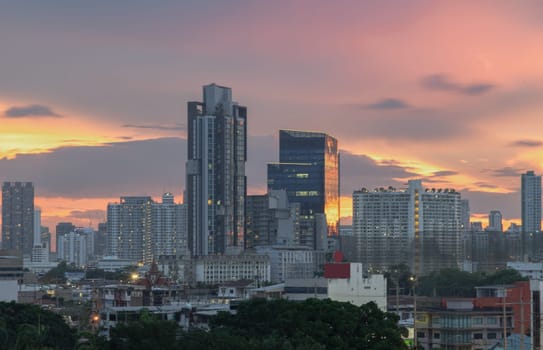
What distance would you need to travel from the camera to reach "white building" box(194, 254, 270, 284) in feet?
607

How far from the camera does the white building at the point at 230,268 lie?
7288 inches

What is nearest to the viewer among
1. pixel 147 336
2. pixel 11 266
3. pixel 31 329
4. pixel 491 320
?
pixel 147 336

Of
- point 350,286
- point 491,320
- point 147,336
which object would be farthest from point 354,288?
point 147,336

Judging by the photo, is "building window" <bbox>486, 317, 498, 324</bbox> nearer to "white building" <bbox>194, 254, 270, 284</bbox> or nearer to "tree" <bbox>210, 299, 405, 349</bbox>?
"tree" <bbox>210, 299, 405, 349</bbox>

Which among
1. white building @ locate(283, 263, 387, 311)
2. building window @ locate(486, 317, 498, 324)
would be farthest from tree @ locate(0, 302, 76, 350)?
building window @ locate(486, 317, 498, 324)

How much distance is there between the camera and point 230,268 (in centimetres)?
18750

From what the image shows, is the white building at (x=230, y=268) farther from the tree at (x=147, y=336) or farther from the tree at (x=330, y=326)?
the tree at (x=147, y=336)

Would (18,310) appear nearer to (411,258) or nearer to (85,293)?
(85,293)

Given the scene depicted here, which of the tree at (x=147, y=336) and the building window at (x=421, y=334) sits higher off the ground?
the tree at (x=147, y=336)

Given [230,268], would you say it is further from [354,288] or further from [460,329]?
[460,329]

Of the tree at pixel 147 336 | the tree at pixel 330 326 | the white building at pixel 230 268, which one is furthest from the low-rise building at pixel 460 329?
the white building at pixel 230 268

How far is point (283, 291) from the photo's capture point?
317 ft

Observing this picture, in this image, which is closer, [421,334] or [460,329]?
[460,329]

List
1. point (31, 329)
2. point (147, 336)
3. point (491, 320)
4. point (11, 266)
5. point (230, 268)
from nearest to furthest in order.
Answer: point (147, 336), point (31, 329), point (491, 320), point (11, 266), point (230, 268)
